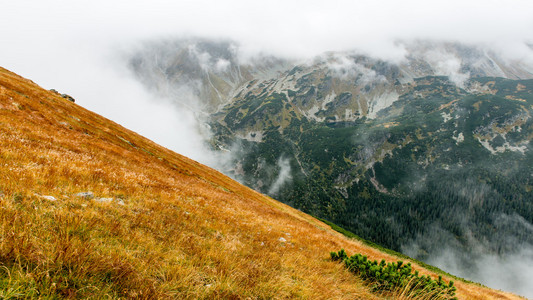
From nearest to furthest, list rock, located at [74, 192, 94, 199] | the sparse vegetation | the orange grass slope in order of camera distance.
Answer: the orange grass slope
the sparse vegetation
rock, located at [74, 192, 94, 199]

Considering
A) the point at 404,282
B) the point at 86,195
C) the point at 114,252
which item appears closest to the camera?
the point at 114,252

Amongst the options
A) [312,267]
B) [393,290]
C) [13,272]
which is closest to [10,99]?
[13,272]

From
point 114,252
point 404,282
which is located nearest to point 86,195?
point 114,252

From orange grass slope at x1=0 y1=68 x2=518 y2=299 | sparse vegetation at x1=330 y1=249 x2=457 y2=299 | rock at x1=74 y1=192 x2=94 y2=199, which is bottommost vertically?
rock at x1=74 y1=192 x2=94 y2=199

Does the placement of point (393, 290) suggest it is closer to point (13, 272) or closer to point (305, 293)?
point (305, 293)

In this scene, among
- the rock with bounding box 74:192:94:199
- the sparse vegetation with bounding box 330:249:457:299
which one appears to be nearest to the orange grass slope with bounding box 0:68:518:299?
the rock with bounding box 74:192:94:199

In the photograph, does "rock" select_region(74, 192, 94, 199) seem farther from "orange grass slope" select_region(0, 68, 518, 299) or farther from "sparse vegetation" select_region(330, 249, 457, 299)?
"sparse vegetation" select_region(330, 249, 457, 299)

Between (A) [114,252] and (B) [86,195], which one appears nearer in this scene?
(A) [114,252]

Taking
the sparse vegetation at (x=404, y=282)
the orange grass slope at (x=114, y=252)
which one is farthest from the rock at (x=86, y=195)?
the sparse vegetation at (x=404, y=282)

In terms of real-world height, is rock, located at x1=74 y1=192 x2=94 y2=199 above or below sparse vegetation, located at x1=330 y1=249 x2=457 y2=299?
below

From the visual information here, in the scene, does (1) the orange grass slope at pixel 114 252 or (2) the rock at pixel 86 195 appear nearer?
(1) the orange grass slope at pixel 114 252

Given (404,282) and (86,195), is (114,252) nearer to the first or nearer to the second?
(86,195)

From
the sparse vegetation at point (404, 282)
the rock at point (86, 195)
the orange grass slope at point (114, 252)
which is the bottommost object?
the rock at point (86, 195)

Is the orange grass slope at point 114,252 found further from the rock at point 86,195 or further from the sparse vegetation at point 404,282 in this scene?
the sparse vegetation at point 404,282
